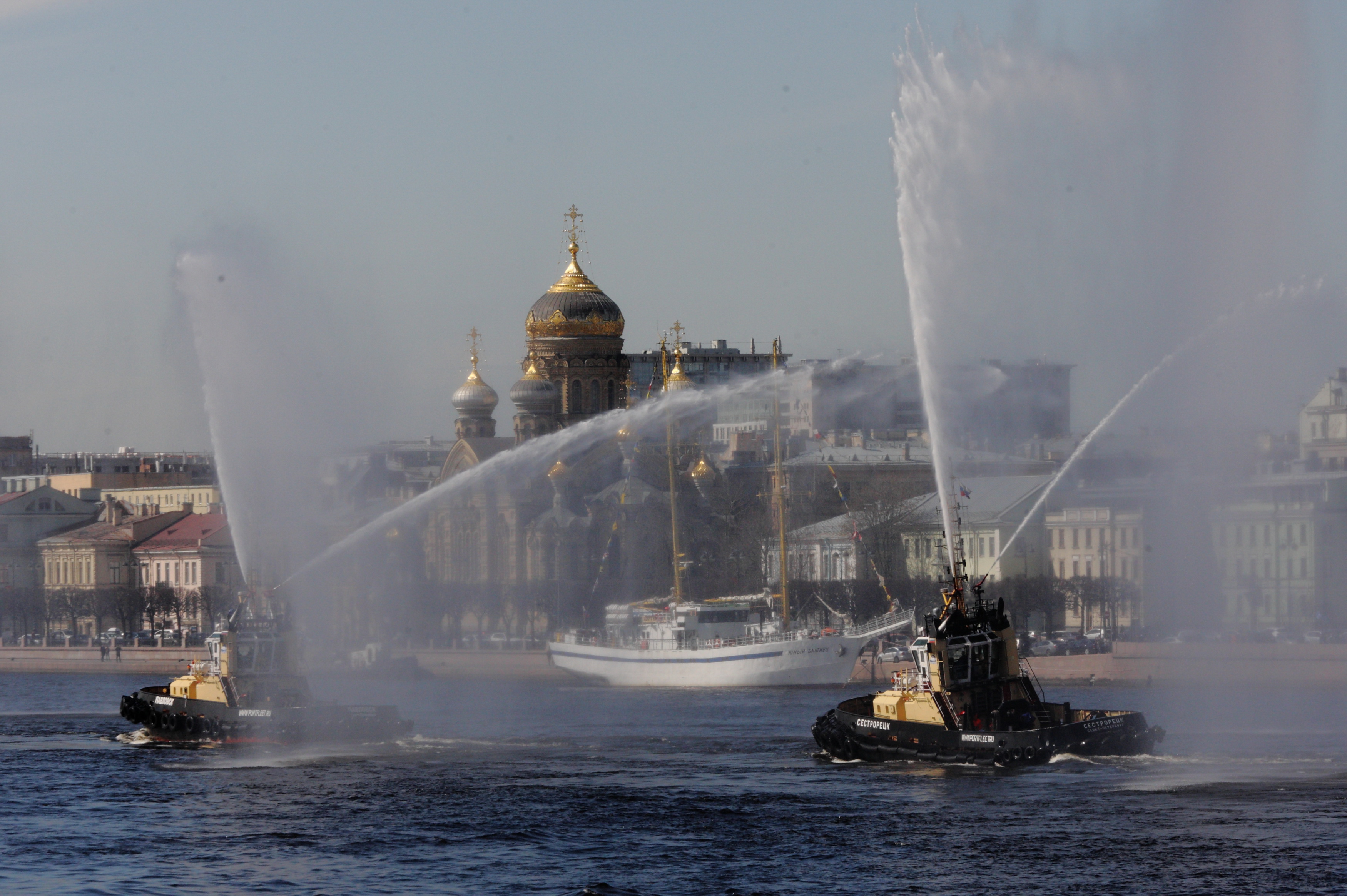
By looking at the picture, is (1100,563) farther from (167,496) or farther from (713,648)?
(167,496)

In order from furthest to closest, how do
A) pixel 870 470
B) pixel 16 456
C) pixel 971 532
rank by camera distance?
pixel 16 456, pixel 870 470, pixel 971 532

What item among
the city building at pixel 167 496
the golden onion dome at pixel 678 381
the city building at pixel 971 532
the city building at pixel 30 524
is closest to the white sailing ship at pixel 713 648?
the city building at pixel 971 532

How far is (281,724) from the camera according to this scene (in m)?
48.3

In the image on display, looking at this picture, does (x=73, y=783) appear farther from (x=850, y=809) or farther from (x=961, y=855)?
(x=961, y=855)

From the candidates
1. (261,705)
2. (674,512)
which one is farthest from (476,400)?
(261,705)

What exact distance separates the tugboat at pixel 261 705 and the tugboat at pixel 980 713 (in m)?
10.7

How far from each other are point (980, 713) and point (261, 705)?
49.3ft

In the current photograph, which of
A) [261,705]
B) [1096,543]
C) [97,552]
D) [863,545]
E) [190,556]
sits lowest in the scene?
[261,705]

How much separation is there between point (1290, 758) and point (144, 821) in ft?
64.8

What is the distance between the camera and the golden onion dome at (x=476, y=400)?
11612cm

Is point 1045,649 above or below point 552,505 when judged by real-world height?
below

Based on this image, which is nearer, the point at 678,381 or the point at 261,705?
the point at 261,705

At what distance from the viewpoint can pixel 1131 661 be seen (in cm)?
6706

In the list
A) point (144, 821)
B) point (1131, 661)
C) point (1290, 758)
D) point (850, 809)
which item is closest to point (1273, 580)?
point (1131, 661)
